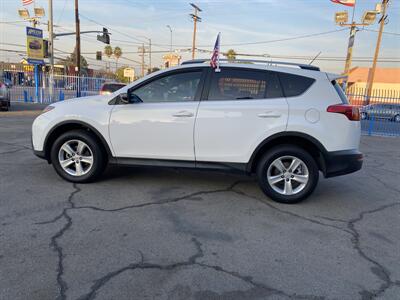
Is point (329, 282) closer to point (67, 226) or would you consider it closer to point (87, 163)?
point (67, 226)

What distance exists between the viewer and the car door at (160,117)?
14.7ft

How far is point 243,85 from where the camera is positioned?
445 centimetres

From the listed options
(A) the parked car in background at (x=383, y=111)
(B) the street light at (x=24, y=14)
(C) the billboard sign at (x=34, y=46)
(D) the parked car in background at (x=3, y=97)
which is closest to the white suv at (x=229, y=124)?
(D) the parked car in background at (x=3, y=97)

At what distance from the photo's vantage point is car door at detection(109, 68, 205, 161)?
14.7ft

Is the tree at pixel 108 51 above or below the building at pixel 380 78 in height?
above

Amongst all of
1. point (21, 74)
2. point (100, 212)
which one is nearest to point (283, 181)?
point (100, 212)

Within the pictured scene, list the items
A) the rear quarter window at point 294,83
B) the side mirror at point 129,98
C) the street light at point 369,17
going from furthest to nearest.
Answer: the street light at point 369,17 < the side mirror at point 129,98 < the rear quarter window at point 294,83

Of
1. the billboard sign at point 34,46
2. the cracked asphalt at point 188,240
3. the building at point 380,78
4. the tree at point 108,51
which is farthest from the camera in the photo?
the tree at point 108,51

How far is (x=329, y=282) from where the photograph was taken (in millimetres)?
2715

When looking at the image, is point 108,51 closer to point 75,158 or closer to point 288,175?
point 75,158

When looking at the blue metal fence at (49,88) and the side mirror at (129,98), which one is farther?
the blue metal fence at (49,88)

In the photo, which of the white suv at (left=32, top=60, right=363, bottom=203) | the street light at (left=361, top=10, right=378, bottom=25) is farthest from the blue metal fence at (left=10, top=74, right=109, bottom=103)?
the street light at (left=361, top=10, right=378, bottom=25)

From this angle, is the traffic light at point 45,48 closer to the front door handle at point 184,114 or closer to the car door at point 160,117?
the car door at point 160,117

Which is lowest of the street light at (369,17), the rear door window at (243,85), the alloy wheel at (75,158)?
the alloy wheel at (75,158)
